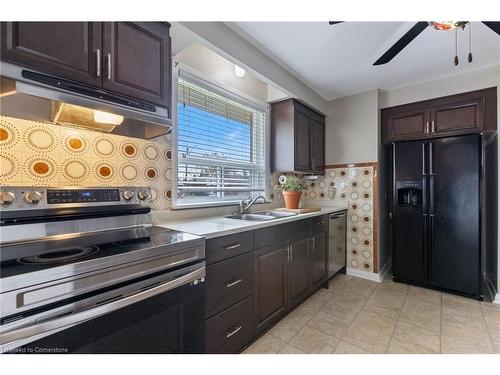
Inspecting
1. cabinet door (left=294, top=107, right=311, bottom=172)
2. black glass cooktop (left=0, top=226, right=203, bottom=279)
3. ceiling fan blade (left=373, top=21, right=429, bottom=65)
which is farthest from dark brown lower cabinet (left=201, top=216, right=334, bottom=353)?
ceiling fan blade (left=373, top=21, right=429, bottom=65)

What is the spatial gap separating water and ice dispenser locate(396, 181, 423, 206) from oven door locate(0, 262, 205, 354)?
252 cm

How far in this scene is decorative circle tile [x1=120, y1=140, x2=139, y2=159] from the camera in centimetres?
158

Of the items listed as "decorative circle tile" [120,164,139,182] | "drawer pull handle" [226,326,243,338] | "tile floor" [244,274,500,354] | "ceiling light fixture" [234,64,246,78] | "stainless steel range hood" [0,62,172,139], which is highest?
"ceiling light fixture" [234,64,246,78]

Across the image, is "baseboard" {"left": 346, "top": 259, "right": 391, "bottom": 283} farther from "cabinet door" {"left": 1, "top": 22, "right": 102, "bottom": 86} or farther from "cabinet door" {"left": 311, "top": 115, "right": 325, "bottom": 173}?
"cabinet door" {"left": 1, "top": 22, "right": 102, "bottom": 86}

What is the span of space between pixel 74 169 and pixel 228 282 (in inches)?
43.7

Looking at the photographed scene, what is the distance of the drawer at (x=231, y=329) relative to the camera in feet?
4.50

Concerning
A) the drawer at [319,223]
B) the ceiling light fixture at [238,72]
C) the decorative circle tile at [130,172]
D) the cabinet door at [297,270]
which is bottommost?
the cabinet door at [297,270]

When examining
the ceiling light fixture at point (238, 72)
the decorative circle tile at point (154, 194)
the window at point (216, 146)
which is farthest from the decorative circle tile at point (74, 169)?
the ceiling light fixture at point (238, 72)

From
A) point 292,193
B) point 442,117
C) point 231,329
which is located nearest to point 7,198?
point 231,329

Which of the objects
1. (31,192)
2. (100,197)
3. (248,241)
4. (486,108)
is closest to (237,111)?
(248,241)

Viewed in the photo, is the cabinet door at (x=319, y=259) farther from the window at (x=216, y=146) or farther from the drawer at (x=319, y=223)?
the window at (x=216, y=146)

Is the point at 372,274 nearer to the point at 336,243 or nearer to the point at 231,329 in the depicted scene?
the point at 336,243

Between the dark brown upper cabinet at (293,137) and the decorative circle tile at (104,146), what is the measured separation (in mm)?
1810
